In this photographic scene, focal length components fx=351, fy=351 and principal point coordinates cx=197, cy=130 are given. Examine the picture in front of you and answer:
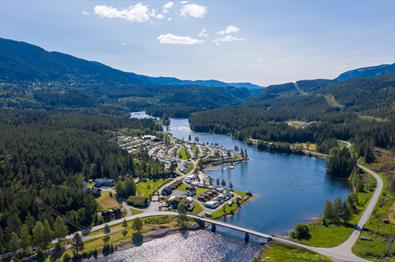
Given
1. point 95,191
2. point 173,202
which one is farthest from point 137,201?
point 95,191

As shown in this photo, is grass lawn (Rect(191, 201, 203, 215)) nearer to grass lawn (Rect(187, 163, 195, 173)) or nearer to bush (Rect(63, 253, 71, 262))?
bush (Rect(63, 253, 71, 262))

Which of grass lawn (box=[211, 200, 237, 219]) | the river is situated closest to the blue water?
the river

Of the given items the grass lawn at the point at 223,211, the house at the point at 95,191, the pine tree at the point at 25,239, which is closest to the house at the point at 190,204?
the grass lawn at the point at 223,211

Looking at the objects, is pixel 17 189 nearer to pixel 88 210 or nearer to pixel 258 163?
pixel 88 210

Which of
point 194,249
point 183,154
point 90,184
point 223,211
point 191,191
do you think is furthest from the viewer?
point 183,154

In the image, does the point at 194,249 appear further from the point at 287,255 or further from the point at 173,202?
the point at 173,202

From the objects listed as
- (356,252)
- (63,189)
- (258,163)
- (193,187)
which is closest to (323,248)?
(356,252)
